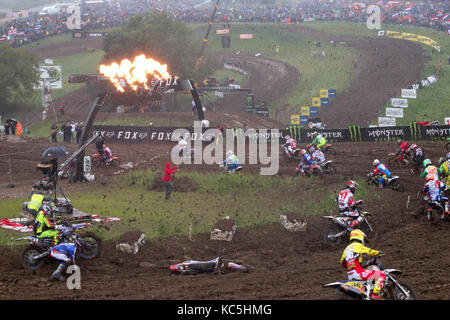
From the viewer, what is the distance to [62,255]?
13219mm

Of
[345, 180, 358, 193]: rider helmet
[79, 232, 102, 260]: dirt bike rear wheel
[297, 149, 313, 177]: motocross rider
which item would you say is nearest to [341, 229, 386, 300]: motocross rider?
[345, 180, 358, 193]: rider helmet

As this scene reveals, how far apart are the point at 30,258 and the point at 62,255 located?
3.16ft

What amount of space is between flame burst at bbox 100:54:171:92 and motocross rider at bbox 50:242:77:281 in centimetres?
1113

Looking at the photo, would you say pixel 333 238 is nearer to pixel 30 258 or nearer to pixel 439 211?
pixel 439 211

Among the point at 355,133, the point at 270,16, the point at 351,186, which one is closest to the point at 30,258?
the point at 351,186

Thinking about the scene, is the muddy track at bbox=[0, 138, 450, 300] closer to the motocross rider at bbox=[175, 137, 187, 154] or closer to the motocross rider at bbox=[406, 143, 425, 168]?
the motocross rider at bbox=[406, 143, 425, 168]

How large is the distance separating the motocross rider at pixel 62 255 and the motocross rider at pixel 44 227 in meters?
0.25

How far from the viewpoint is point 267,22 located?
250 feet

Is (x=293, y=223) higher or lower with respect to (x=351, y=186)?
lower

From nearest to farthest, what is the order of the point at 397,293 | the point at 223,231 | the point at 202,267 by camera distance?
the point at 397,293, the point at 202,267, the point at 223,231

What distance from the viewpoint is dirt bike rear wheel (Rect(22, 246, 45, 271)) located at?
1339 cm

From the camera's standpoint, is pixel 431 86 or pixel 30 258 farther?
pixel 431 86
